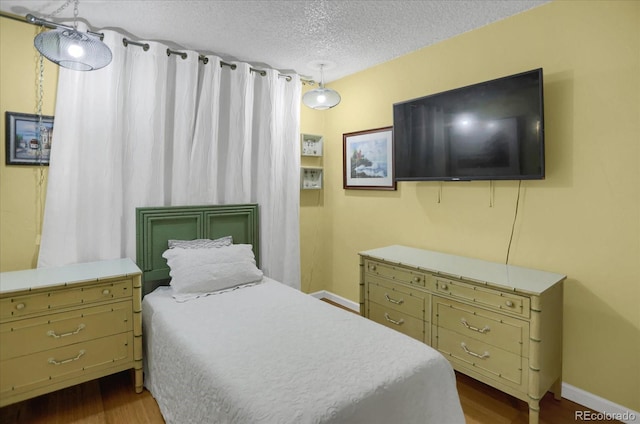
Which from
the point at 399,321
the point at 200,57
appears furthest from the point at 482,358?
the point at 200,57

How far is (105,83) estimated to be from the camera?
8.24ft

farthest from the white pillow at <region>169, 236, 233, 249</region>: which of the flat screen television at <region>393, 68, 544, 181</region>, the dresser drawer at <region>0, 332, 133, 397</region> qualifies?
the flat screen television at <region>393, 68, 544, 181</region>

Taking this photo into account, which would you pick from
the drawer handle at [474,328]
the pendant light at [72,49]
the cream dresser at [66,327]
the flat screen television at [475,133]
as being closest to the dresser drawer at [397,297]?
the drawer handle at [474,328]

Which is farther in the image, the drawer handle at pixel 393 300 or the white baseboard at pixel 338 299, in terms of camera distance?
the white baseboard at pixel 338 299

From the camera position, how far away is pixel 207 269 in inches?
101

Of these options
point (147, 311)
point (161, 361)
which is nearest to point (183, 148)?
point (147, 311)

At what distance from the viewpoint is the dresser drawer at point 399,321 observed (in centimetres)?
245

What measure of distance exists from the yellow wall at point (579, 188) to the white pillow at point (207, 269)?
67.2 inches

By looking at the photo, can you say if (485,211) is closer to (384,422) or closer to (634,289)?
(634,289)

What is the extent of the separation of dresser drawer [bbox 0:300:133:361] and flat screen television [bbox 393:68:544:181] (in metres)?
2.39

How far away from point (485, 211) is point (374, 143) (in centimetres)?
130

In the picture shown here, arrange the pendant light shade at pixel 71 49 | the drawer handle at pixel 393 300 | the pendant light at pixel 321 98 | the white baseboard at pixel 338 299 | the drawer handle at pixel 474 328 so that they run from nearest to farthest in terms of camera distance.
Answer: the pendant light shade at pixel 71 49 → the drawer handle at pixel 474 328 → the drawer handle at pixel 393 300 → the pendant light at pixel 321 98 → the white baseboard at pixel 338 299

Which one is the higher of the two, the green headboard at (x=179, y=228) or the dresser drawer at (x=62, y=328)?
the green headboard at (x=179, y=228)

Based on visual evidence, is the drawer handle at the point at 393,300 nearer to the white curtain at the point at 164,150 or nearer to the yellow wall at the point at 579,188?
the yellow wall at the point at 579,188
